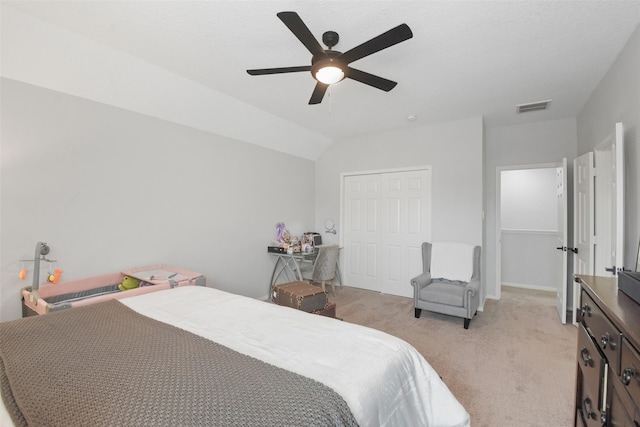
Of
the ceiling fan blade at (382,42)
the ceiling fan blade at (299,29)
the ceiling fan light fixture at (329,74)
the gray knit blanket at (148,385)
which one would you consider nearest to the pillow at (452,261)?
the ceiling fan light fixture at (329,74)

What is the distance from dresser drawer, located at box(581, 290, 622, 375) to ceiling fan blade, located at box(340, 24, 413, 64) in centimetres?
160

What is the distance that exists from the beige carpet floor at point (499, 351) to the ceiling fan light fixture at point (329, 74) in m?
2.42

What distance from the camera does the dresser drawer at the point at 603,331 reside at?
1.06m

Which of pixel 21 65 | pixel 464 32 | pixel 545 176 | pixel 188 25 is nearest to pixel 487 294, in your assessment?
pixel 545 176

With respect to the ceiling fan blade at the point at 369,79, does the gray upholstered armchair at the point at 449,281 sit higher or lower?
lower

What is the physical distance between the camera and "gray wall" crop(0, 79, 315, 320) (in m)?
2.21

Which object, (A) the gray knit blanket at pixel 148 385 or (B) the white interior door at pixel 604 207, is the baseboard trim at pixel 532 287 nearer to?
(B) the white interior door at pixel 604 207

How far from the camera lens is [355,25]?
6.59 feet

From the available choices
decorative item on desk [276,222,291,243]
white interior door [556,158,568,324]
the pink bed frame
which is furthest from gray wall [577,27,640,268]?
decorative item on desk [276,222,291,243]

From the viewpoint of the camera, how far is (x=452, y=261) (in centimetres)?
384

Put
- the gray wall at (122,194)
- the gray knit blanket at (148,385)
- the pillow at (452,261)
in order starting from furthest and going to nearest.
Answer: the pillow at (452,261) < the gray wall at (122,194) < the gray knit blanket at (148,385)

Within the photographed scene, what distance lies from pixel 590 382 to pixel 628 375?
56cm

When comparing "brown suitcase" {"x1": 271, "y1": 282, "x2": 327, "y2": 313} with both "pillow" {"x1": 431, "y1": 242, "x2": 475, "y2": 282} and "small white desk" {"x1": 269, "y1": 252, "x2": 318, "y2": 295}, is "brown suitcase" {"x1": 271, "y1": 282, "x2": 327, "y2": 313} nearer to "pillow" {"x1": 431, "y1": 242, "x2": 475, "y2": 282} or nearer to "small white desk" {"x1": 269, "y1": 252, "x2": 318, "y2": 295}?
"small white desk" {"x1": 269, "y1": 252, "x2": 318, "y2": 295}

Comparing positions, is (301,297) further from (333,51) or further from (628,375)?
(628,375)
